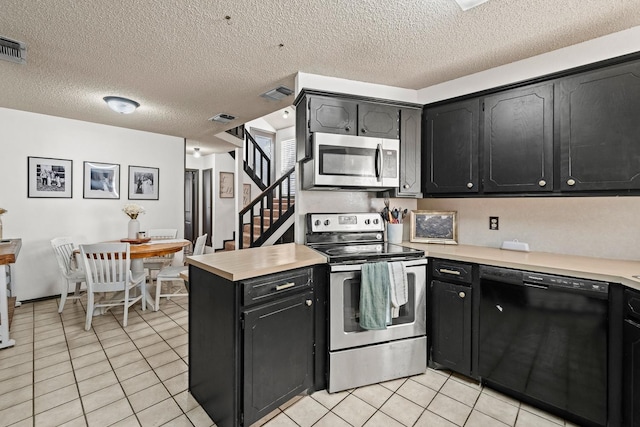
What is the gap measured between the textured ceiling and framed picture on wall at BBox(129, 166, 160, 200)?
1709 mm

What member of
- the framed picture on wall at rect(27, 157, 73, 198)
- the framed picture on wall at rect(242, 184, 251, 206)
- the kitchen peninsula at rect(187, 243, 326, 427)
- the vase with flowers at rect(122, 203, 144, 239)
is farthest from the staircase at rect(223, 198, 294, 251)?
the kitchen peninsula at rect(187, 243, 326, 427)

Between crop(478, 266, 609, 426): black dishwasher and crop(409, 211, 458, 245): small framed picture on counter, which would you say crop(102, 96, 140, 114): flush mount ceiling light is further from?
crop(478, 266, 609, 426): black dishwasher

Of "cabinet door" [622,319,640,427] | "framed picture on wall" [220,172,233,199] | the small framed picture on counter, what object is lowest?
"cabinet door" [622,319,640,427]

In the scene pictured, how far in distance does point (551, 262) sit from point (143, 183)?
542 centimetres

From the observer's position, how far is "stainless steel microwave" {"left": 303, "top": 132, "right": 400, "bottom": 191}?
2.33 m

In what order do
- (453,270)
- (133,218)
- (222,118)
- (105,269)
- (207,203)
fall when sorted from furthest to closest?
(207,203) → (222,118) → (133,218) → (105,269) → (453,270)

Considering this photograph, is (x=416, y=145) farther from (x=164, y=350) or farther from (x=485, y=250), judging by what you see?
(x=164, y=350)

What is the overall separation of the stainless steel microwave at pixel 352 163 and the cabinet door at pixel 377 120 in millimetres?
84

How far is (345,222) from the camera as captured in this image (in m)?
2.58

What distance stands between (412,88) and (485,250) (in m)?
1.73

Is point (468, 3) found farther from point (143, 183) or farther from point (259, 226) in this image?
point (143, 183)

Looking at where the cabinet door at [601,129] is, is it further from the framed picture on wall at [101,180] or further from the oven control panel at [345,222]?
the framed picture on wall at [101,180]

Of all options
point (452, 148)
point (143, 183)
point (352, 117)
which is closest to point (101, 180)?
point (143, 183)

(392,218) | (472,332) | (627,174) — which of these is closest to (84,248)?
(392,218)
